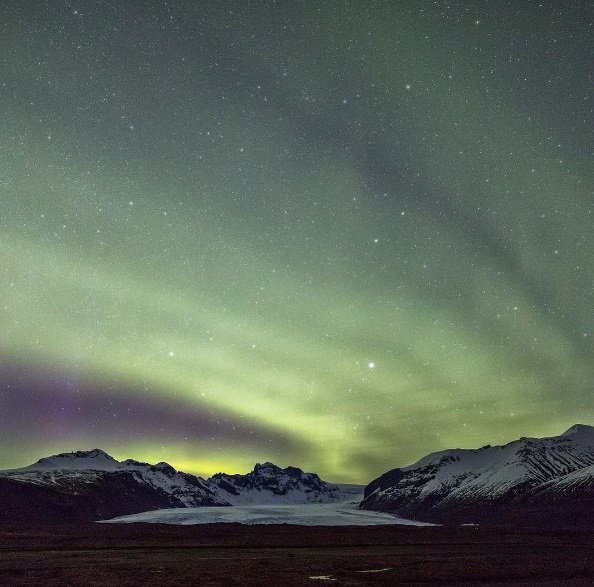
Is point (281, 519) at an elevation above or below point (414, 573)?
below

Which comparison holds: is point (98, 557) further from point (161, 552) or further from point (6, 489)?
point (6, 489)

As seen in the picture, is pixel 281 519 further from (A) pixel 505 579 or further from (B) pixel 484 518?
(A) pixel 505 579

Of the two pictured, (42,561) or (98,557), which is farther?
(98,557)

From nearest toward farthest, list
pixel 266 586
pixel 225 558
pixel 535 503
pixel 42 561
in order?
pixel 266 586 < pixel 42 561 < pixel 225 558 < pixel 535 503

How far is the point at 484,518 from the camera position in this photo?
198875 mm

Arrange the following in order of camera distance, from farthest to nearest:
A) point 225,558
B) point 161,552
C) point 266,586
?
point 161,552
point 225,558
point 266,586

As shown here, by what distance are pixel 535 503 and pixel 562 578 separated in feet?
550

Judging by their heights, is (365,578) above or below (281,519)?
above

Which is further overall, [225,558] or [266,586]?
[225,558]

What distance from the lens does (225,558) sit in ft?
205

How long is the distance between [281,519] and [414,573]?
156609mm

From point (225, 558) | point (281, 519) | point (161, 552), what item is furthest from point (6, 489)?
point (225, 558)

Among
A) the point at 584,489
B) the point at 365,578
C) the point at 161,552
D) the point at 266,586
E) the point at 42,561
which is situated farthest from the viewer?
the point at 584,489

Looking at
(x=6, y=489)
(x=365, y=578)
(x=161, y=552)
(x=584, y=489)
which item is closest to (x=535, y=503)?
(x=584, y=489)
